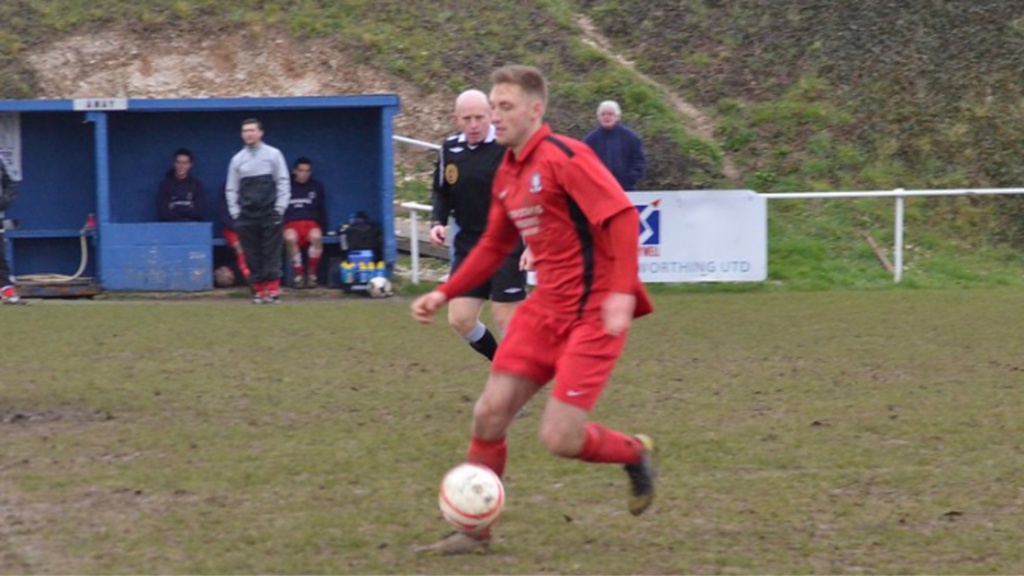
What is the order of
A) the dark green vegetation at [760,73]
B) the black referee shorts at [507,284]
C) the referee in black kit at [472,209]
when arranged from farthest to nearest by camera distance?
the dark green vegetation at [760,73] < the black referee shorts at [507,284] < the referee in black kit at [472,209]

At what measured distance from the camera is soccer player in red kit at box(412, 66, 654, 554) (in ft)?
17.1

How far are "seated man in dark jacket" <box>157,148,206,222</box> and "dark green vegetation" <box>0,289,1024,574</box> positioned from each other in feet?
13.6

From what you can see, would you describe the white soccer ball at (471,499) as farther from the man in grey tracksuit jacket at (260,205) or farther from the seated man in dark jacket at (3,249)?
the seated man in dark jacket at (3,249)

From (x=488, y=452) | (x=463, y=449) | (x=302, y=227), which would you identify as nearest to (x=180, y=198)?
(x=302, y=227)

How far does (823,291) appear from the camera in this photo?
16.6 meters

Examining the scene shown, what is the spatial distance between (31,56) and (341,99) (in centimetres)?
713

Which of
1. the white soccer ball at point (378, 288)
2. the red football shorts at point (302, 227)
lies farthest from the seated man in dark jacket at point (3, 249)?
the white soccer ball at point (378, 288)

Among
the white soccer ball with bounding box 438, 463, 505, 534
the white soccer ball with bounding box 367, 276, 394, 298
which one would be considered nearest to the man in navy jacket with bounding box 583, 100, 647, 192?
the white soccer ball with bounding box 367, 276, 394, 298

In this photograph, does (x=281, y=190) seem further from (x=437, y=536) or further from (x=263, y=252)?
(x=437, y=536)

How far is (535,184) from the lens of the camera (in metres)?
5.35

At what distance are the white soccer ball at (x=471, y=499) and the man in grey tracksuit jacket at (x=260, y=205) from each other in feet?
33.4

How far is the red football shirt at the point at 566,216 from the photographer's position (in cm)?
523

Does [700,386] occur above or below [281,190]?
below

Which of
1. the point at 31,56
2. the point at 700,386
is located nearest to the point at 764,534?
the point at 700,386
